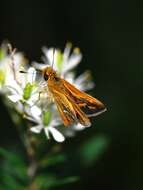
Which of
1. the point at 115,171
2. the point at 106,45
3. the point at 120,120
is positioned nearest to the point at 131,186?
the point at 115,171

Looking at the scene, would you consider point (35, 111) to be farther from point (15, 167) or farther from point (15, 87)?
point (15, 167)

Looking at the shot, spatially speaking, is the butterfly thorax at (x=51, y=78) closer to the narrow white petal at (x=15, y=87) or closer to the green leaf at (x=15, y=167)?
the narrow white petal at (x=15, y=87)

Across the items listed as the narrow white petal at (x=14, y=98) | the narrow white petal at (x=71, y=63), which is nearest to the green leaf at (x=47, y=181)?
the narrow white petal at (x=14, y=98)

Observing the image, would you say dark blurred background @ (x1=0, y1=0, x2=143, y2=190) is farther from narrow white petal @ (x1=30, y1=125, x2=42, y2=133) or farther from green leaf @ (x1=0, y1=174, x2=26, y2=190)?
narrow white petal @ (x1=30, y1=125, x2=42, y2=133)

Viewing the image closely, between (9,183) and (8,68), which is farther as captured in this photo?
(8,68)

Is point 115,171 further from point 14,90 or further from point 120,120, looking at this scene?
point 14,90

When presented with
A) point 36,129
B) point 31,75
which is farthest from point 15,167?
point 31,75

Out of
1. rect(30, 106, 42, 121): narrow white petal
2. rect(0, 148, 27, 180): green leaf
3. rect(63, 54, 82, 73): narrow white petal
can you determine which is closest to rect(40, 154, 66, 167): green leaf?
rect(0, 148, 27, 180): green leaf
